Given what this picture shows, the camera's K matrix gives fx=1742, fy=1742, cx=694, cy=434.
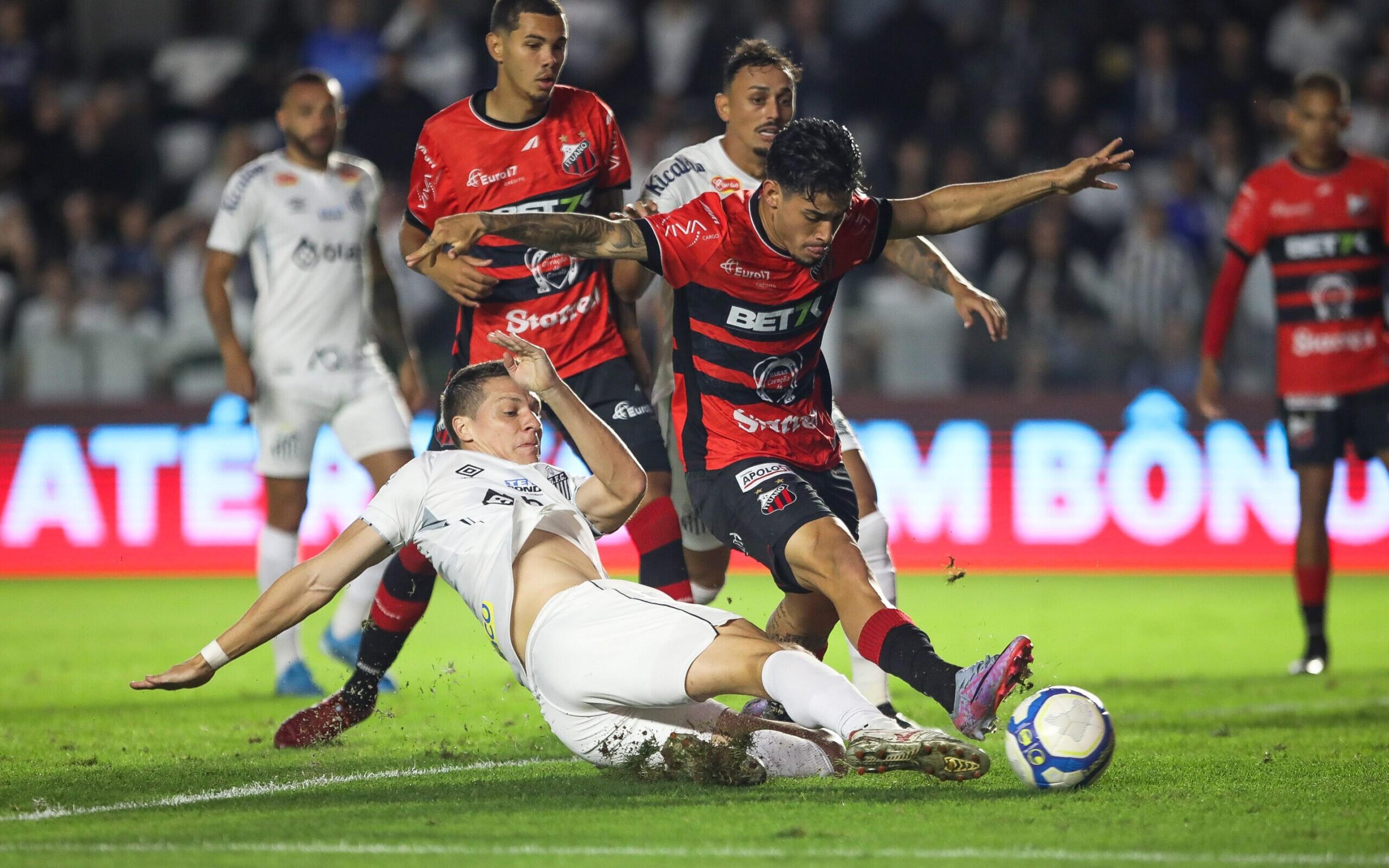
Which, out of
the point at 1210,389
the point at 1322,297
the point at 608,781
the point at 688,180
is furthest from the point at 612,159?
the point at 1322,297

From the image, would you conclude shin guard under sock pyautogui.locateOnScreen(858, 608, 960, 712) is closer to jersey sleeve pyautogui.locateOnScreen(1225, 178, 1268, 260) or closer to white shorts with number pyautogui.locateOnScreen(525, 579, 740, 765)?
white shorts with number pyautogui.locateOnScreen(525, 579, 740, 765)

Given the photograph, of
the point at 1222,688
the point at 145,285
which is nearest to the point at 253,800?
the point at 1222,688

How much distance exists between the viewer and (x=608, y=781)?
17.7ft

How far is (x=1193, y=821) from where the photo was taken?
4.61 metres

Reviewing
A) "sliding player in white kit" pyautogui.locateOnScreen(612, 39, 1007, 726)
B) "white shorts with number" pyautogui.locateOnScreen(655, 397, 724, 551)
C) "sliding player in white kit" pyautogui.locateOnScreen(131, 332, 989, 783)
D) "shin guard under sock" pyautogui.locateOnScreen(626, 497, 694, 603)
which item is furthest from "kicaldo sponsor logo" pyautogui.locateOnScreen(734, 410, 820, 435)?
"white shorts with number" pyautogui.locateOnScreen(655, 397, 724, 551)

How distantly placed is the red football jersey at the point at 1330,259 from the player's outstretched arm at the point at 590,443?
4411mm

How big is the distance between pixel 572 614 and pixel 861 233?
1.68 meters

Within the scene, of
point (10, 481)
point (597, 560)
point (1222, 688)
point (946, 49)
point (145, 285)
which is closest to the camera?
point (597, 560)

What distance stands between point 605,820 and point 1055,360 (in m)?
8.46

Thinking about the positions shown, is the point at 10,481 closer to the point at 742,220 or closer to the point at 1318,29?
the point at 742,220

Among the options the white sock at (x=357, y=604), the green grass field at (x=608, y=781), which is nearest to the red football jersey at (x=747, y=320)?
the green grass field at (x=608, y=781)

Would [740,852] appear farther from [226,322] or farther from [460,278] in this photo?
[226,322]

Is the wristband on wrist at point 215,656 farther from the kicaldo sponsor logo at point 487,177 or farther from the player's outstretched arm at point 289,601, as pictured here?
the kicaldo sponsor logo at point 487,177

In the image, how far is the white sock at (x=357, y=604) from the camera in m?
8.19
